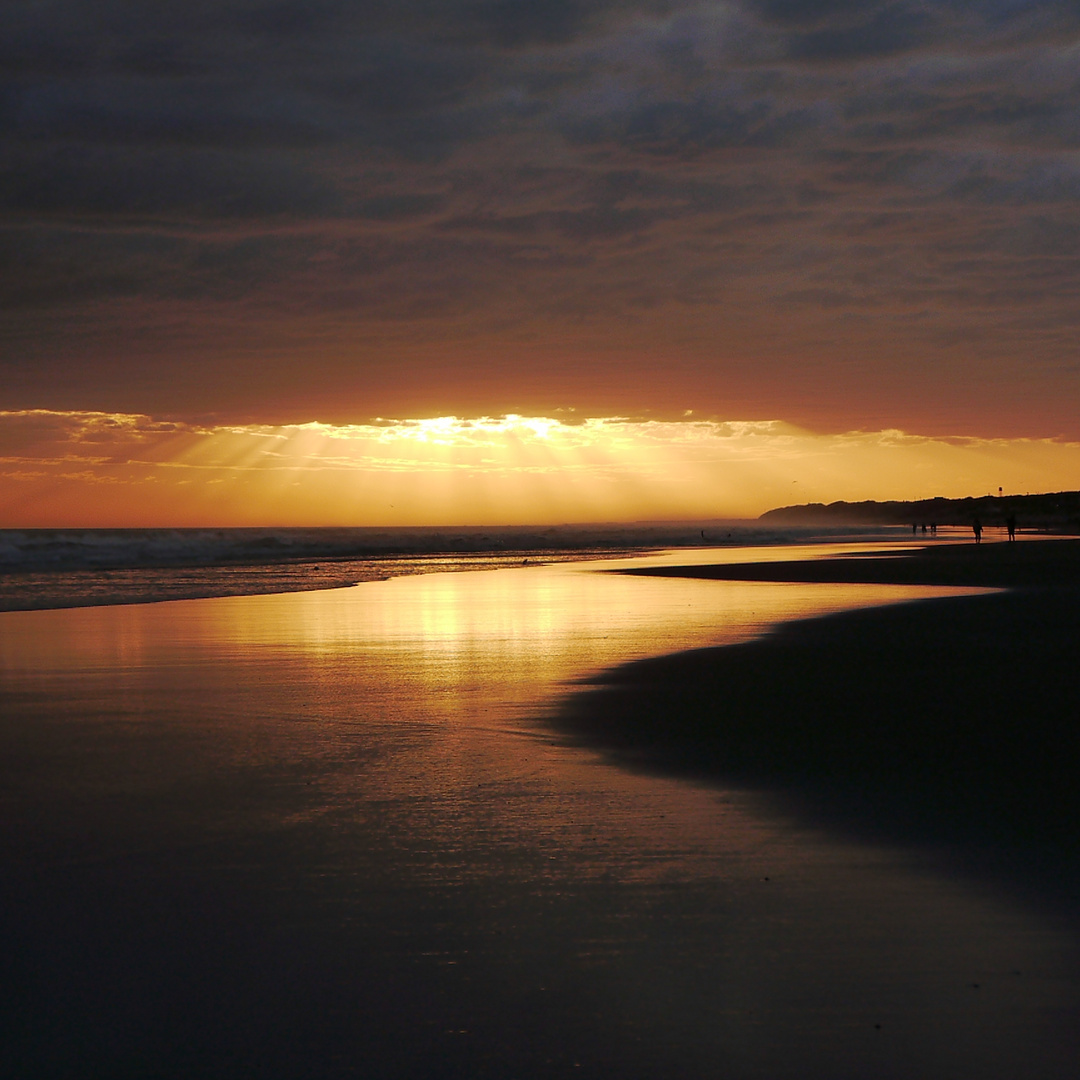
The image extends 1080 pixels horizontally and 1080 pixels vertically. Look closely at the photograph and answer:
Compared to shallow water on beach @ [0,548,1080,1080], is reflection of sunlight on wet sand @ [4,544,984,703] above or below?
above

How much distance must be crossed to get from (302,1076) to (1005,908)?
3.91 meters

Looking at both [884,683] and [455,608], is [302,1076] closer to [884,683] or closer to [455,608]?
[884,683]

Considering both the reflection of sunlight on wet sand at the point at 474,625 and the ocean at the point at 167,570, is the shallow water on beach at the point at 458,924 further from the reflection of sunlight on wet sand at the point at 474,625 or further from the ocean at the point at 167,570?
the ocean at the point at 167,570

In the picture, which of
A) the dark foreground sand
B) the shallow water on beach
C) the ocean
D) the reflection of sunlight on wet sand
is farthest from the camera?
the ocean

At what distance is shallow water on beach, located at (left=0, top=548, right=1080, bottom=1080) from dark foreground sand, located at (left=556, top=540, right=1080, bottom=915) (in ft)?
2.07

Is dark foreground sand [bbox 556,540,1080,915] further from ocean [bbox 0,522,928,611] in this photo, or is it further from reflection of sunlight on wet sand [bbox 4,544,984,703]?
ocean [bbox 0,522,928,611]

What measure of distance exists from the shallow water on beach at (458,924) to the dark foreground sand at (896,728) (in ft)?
→ 2.07

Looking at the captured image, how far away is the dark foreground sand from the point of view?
24.7ft

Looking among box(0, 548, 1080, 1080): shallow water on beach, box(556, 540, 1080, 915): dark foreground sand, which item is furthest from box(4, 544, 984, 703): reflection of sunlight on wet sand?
box(0, 548, 1080, 1080): shallow water on beach

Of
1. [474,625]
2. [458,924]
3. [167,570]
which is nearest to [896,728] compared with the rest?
[458,924]

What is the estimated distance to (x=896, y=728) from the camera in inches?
424

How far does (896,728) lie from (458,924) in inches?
256

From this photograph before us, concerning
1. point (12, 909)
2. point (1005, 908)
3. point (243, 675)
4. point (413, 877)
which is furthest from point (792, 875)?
point (243, 675)

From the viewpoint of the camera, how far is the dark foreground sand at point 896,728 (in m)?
7.52
